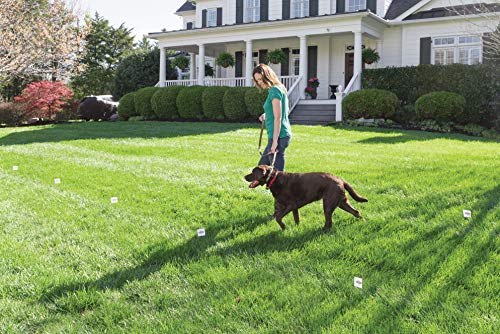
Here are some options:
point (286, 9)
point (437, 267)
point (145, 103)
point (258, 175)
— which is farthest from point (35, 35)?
point (437, 267)

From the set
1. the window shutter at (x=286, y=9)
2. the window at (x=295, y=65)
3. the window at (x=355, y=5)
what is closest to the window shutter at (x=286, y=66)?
the window at (x=295, y=65)

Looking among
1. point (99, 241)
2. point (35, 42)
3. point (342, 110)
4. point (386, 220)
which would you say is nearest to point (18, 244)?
point (99, 241)

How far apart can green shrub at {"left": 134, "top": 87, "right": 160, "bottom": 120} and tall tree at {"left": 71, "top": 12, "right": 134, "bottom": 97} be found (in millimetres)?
22046

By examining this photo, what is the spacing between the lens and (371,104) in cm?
1647

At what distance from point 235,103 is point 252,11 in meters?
7.74

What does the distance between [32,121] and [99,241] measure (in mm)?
20347

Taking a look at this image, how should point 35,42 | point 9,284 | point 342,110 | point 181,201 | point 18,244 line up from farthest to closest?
point 35,42 < point 342,110 < point 181,201 < point 18,244 < point 9,284

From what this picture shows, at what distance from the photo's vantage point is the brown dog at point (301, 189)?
4.47 meters

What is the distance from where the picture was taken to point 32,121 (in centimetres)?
2284

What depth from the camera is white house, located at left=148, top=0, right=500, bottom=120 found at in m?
19.2

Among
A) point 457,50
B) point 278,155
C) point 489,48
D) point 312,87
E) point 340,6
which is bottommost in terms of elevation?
point 278,155

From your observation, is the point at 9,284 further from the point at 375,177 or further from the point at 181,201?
the point at 375,177

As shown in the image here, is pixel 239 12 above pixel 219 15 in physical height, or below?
below

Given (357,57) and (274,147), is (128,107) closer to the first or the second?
(357,57)
